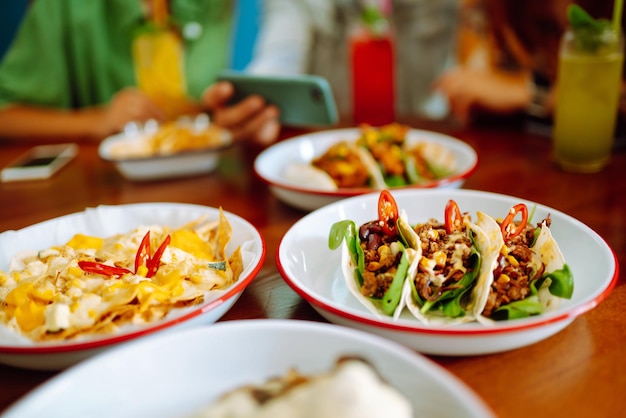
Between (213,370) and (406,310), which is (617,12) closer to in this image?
(406,310)

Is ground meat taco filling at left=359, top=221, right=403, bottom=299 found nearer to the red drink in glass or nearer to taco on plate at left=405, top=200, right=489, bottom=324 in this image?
taco on plate at left=405, top=200, right=489, bottom=324

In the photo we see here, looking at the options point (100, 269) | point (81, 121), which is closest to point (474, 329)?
point (100, 269)

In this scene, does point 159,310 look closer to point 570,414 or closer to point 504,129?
point 570,414

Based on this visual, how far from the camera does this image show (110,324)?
93cm

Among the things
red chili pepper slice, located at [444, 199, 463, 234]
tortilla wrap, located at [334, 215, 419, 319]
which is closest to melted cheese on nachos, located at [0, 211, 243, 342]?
tortilla wrap, located at [334, 215, 419, 319]

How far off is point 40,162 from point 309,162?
1.13m

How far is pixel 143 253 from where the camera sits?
1.16 meters

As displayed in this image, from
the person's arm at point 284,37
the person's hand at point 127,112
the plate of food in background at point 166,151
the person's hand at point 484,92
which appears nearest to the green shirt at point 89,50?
the person's arm at point 284,37

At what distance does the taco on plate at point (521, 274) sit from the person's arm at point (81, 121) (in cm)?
207

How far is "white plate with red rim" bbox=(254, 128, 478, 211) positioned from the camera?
5.05 ft

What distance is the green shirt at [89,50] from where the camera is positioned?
3303 mm

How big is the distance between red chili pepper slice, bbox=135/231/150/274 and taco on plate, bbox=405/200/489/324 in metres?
0.55

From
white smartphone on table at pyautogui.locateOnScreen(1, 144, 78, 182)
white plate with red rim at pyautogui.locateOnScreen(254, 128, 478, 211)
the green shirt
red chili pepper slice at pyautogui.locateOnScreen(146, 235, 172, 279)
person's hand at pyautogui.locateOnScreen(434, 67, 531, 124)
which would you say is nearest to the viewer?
red chili pepper slice at pyautogui.locateOnScreen(146, 235, 172, 279)

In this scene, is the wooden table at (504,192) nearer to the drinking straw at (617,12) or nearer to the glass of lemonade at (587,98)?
the glass of lemonade at (587,98)
